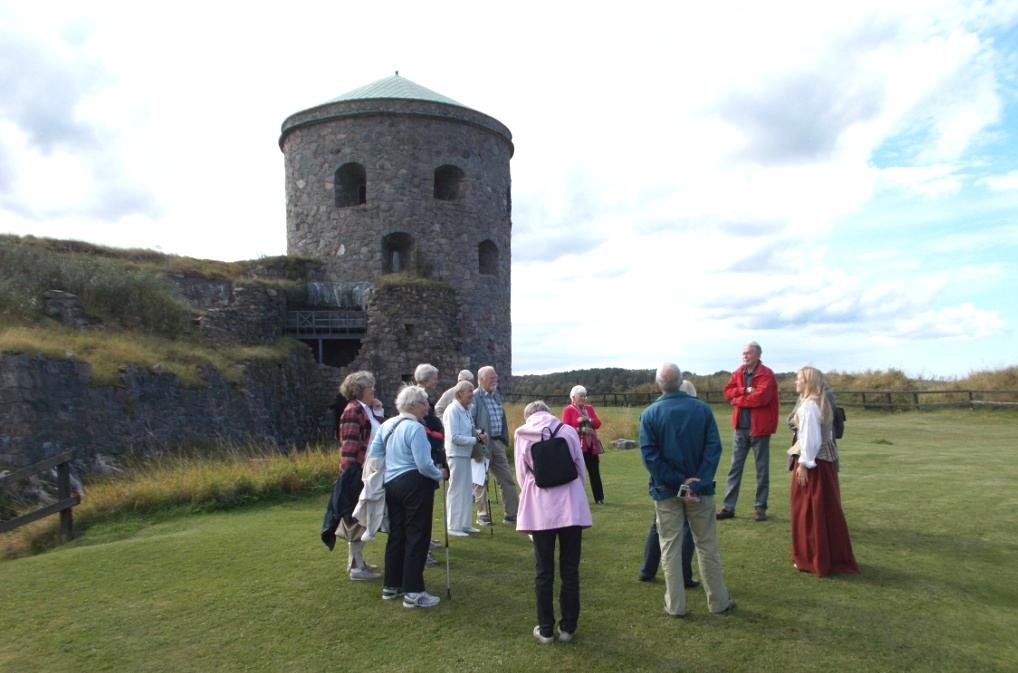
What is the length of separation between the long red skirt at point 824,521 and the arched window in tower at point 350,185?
66.9 feet

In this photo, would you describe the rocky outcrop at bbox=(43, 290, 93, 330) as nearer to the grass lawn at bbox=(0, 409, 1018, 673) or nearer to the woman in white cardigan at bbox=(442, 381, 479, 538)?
the grass lawn at bbox=(0, 409, 1018, 673)

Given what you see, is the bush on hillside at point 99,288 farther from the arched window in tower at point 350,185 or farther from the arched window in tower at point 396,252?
the arched window in tower at point 350,185

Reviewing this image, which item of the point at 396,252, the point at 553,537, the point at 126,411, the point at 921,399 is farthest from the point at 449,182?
the point at 553,537

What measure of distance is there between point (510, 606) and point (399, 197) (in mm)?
19441

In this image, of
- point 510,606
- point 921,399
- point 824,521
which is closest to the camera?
point 510,606

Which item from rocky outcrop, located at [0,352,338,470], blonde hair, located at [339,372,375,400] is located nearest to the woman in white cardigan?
blonde hair, located at [339,372,375,400]

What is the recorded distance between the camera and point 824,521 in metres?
6.38

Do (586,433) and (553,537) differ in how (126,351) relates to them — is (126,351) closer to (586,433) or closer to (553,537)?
(586,433)

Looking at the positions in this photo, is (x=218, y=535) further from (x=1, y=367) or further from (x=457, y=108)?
(x=457, y=108)

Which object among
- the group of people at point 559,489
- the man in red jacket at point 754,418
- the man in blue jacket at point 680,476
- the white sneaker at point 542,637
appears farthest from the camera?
the man in red jacket at point 754,418

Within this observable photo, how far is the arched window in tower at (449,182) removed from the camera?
25000mm

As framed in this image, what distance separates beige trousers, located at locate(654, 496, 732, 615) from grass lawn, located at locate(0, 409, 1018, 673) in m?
0.14

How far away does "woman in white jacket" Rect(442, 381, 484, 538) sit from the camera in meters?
7.51

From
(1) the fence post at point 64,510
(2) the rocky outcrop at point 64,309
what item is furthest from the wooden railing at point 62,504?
(2) the rocky outcrop at point 64,309
